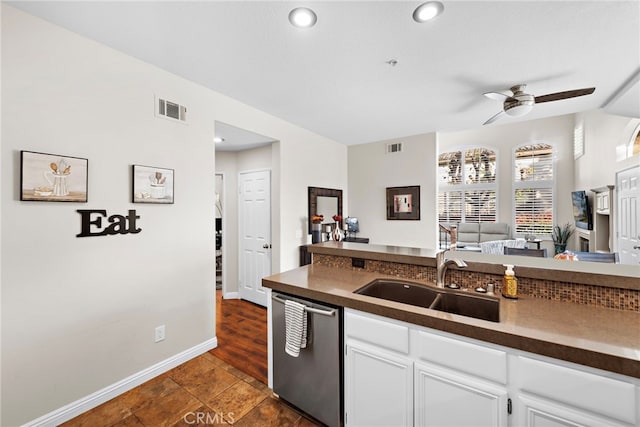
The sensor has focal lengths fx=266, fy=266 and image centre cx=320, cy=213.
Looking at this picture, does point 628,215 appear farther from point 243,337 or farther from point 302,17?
point 243,337

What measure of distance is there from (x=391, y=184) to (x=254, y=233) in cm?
272

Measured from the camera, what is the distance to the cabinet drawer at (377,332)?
1.39 meters

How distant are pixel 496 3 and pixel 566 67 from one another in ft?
4.48

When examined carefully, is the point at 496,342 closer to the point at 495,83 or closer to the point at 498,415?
the point at 498,415

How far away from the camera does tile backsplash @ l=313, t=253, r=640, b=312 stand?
52.9 inches

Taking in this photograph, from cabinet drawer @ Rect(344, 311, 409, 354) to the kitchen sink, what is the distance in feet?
0.68

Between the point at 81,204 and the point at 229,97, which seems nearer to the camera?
the point at 81,204

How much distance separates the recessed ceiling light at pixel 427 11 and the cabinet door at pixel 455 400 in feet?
6.86

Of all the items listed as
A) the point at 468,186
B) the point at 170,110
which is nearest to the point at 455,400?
the point at 170,110

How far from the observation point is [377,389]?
148cm

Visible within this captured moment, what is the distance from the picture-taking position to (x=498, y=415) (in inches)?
44.7

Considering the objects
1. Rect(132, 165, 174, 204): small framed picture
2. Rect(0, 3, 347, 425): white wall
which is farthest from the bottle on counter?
Rect(132, 165, 174, 204): small framed picture

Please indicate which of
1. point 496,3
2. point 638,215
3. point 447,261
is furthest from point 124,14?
point 638,215

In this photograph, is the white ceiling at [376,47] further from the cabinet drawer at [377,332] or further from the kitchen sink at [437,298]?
the cabinet drawer at [377,332]
